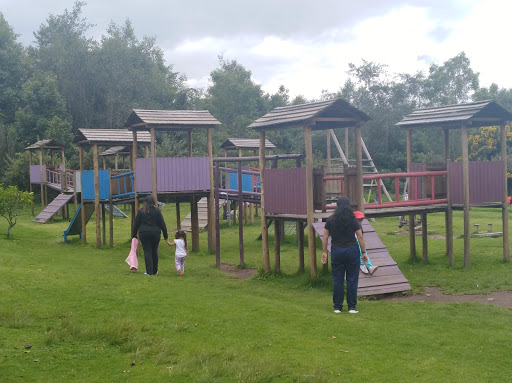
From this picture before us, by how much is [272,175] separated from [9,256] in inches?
313

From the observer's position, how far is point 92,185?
81.1ft

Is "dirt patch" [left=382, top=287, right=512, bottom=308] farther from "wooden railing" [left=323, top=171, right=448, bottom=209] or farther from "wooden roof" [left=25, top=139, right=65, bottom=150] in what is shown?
"wooden roof" [left=25, top=139, right=65, bottom=150]

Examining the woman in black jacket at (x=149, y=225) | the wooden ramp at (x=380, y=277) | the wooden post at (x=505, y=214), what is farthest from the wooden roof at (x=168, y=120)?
the wooden post at (x=505, y=214)

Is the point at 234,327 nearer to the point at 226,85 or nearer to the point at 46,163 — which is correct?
the point at 46,163

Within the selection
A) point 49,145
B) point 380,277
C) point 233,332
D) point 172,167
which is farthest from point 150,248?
point 49,145

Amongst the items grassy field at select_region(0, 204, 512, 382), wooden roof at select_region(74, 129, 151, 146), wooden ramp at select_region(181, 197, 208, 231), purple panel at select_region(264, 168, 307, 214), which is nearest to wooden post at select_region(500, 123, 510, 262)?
grassy field at select_region(0, 204, 512, 382)

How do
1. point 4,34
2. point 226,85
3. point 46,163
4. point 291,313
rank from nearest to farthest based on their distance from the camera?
point 291,313 < point 46,163 < point 4,34 < point 226,85

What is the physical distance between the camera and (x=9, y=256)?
17.9 metres

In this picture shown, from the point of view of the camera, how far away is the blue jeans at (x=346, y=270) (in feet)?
34.9

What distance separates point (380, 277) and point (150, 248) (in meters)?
5.36

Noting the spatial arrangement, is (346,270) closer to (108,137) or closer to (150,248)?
(150,248)

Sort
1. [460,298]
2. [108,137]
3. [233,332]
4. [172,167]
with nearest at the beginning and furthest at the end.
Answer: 1. [233,332]
2. [460,298]
3. [172,167]
4. [108,137]

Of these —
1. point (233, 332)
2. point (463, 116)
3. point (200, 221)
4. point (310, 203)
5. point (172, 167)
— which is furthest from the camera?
point (200, 221)

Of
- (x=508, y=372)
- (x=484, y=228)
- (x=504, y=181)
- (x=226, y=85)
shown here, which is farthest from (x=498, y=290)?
(x=226, y=85)
